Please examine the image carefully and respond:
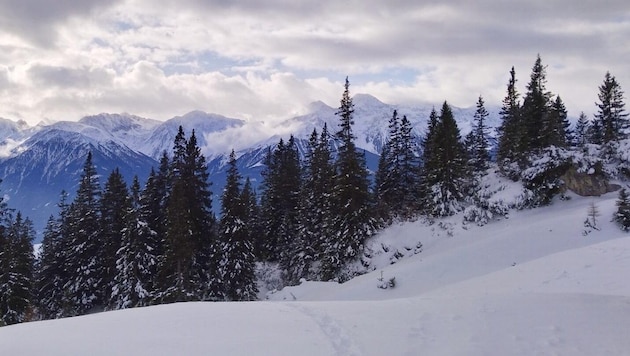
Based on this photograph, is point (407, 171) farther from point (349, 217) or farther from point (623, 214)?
point (623, 214)

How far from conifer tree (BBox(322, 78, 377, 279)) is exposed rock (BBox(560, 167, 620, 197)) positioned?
15013 mm

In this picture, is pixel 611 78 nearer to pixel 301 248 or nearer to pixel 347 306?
pixel 301 248

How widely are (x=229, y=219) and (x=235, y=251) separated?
2592 mm

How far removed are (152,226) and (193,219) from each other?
508 centimetres

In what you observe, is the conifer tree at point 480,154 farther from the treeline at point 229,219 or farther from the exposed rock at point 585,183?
the exposed rock at point 585,183

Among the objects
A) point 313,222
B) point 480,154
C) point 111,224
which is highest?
Answer: point 480,154

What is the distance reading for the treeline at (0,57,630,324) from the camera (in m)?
36.1

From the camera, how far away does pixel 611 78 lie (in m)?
56.8

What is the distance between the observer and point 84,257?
136 feet

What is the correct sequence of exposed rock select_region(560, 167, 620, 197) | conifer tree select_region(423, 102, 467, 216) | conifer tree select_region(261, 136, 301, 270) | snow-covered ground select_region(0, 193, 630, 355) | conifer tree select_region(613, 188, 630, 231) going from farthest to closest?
conifer tree select_region(261, 136, 301, 270) → conifer tree select_region(423, 102, 467, 216) → exposed rock select_region(560, 167, 620, 197) → conifer tree select_region(613, 188, 630, 231) → snow-covered ground select_region(0, 193, 630, 355)

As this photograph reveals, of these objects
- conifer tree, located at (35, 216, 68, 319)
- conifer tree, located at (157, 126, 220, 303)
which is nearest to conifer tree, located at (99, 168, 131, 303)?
conifer tree, located at (35, 216, 68, 319)

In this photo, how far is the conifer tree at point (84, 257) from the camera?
133ft

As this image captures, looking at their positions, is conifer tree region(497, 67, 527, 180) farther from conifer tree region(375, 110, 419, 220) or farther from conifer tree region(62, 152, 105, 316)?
conifer tree region(62, 152, 105, 316)

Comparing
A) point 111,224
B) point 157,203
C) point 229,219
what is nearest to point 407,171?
point 229,219
